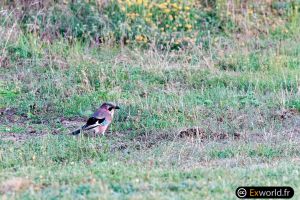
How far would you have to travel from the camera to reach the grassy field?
→ 6898 millimetres

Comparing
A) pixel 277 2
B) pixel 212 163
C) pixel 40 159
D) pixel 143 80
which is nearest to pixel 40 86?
pixel 143 80

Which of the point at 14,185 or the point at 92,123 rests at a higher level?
the point at 14,185

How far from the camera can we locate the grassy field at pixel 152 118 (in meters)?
6.90

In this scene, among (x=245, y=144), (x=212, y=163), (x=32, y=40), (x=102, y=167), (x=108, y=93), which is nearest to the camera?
(x=102, y=167)

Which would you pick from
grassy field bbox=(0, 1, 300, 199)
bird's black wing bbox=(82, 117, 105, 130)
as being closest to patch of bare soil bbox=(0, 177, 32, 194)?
grassy field bbox=(0, 1, 300, 199)

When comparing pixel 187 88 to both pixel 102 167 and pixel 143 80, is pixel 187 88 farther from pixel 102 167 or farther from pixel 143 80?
pixel 102 167

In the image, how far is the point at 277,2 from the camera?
48.4 feet

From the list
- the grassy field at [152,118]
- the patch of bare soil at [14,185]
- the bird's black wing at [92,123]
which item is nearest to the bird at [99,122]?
the bird's black wing at [92,123]

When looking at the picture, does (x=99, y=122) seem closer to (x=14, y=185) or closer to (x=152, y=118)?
(x=152, y=118)

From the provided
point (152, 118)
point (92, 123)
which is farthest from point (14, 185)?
point (152, 118)

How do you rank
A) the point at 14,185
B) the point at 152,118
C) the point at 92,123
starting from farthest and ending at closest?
the point at 152,118 → the point at 92,123 → the point at 14,185

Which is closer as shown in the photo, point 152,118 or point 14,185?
point 14,185

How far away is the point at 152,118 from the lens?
1023cm

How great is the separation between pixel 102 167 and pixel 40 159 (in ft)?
3.57
